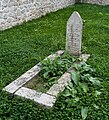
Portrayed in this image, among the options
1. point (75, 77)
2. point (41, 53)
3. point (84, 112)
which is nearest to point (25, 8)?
point (41, 53)

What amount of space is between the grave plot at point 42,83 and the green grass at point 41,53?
0.27 feet

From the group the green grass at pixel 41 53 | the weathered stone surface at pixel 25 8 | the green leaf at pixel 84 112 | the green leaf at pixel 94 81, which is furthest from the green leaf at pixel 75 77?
the weathered stone surface at pixel 25 8

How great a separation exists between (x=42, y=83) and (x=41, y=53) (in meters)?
1.13

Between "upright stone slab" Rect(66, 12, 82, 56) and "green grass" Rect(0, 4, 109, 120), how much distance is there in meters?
0.33

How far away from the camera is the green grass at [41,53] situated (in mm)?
2527

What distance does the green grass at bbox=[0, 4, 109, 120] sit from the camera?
253 cm

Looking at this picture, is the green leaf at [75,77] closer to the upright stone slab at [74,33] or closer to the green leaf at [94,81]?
the green leaf at [94,81]

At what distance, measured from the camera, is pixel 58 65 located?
3.30 m

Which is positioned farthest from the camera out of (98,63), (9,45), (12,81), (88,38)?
(88,38)

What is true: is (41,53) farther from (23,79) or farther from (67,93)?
(67,93)

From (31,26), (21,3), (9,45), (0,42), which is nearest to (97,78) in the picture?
(9,45)

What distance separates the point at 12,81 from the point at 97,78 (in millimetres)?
1174

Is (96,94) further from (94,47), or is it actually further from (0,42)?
(0,42)

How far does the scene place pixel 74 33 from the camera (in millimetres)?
3615
